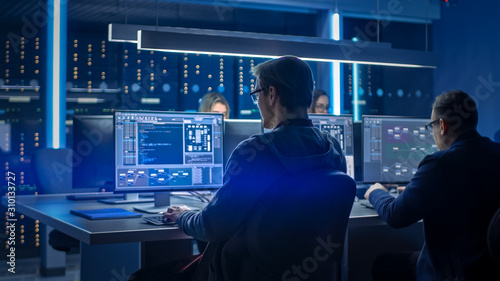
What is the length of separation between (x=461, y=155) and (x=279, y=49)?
5.57 feet

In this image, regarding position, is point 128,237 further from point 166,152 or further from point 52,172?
point 52,172

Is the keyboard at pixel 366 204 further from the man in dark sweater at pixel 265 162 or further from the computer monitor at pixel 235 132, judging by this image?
the man in dark sweater at pixel 265 162

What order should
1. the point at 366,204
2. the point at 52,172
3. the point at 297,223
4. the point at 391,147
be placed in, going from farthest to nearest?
1. the point at 52,172
2. the point at 391,147
3. the point at 366,204
4. the point at 297,223

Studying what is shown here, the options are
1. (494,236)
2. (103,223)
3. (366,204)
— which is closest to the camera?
Answer: (494,236)

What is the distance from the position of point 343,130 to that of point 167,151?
1.08 meters

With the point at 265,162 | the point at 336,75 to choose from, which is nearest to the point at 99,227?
the point at 265,162

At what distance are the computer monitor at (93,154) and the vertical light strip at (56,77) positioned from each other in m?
2.07

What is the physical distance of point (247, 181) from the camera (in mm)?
1417

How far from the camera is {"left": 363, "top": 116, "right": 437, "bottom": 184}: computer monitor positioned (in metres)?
2.89

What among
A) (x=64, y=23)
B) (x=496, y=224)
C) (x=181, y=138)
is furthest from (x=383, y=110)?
(x=496, y=224)

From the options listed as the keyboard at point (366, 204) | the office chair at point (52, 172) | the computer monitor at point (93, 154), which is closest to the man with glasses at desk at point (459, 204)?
the keyboard at point (366, 204)

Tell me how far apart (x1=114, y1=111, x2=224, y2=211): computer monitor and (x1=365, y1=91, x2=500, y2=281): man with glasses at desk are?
37.7 inches

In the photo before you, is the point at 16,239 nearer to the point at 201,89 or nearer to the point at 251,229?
the point at 201,89

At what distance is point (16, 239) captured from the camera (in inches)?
193
